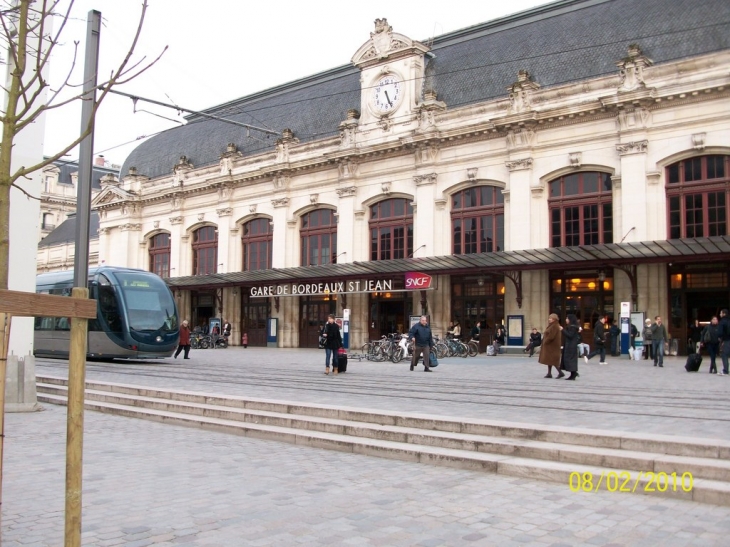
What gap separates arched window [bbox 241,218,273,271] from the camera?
43094 mm

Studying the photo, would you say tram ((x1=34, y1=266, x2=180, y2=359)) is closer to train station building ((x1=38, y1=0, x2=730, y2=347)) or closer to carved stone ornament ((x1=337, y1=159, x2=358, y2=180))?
train station building ((x1=38, y1=0, x2=730, y2=347))

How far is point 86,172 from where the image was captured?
11086mm

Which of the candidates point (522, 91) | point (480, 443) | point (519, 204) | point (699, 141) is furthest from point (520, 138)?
point (480, 443)

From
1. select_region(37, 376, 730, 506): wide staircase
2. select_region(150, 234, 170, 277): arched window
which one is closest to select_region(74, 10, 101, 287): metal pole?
select_region(37, 376, 730, 506): wide staircase

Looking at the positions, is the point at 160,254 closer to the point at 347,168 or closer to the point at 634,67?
the point at 347,168

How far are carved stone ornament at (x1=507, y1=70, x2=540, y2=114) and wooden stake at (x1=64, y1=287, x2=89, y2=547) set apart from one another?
29.5m

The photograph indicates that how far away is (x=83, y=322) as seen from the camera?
14.4 feet

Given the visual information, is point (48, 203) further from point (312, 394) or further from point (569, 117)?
point (312, 394)

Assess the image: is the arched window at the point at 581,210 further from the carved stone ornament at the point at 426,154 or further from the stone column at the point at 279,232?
the stone column at the point at 279,232

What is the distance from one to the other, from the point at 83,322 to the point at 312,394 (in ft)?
32.1

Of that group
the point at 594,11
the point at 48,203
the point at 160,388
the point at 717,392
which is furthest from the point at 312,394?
the point at 48,203

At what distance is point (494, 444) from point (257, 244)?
36.2m

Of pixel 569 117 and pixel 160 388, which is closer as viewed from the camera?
pixel 160 388
